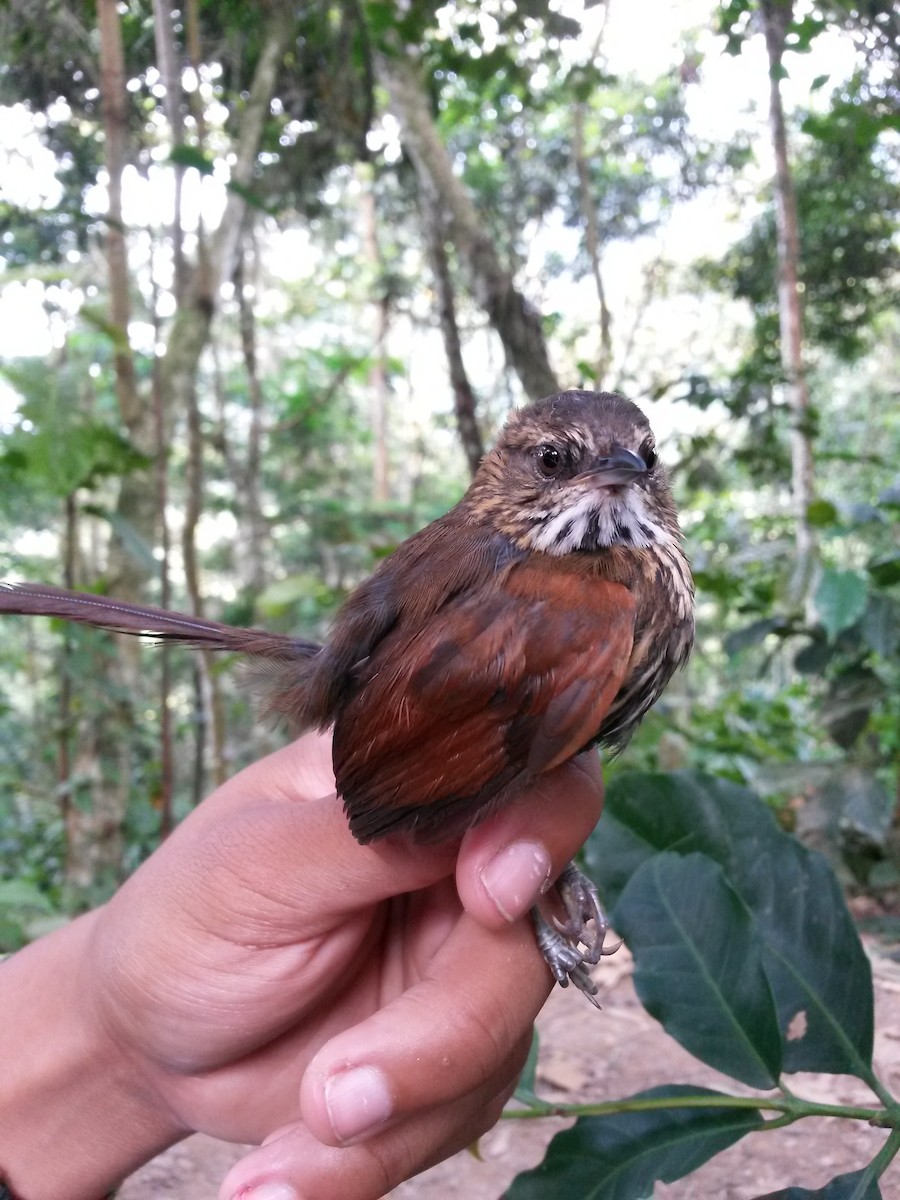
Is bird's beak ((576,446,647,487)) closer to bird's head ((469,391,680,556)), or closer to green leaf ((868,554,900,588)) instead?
bird's head ((469,391,680,556))

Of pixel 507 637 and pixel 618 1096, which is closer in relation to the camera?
pixel 507 637

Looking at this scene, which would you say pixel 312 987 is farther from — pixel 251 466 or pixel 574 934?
pixel 251 466

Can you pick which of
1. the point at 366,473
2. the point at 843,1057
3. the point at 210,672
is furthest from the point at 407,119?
the point at 366,473

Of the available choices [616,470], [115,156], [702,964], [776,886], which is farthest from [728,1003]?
[115,156]

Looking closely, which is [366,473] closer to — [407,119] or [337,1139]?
[407,119]

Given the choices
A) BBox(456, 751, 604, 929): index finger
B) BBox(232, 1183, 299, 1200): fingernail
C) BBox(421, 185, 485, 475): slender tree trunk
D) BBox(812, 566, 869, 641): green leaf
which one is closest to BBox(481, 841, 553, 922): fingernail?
BBox(456, 751, 604, 929): index finger

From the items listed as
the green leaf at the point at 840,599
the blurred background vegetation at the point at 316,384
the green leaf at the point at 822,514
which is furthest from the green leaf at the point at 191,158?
the green leaf at the point at 840,599
